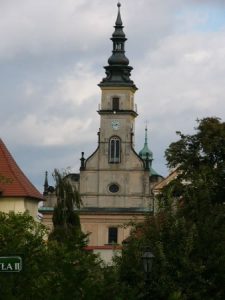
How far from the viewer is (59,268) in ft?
112

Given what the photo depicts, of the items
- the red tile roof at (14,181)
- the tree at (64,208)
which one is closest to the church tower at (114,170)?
the tree at (64,208)

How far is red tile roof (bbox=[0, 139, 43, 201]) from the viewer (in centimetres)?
7412

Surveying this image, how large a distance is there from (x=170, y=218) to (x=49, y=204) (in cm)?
10429

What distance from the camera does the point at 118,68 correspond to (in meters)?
146

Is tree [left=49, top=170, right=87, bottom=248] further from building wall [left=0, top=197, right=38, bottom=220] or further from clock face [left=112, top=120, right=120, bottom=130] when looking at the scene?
clock face [left=112, top=120, right=120, bottom=130]

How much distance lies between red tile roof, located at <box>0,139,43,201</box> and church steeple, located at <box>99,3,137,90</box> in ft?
219

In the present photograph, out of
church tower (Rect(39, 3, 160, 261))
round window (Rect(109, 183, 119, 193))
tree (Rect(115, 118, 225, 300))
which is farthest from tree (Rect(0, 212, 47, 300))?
round window (Rect(109, 183, 119, 193))

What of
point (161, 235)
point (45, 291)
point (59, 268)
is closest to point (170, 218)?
point (161, 235)

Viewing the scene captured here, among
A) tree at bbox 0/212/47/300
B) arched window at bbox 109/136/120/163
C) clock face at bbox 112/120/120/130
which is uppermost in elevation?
clock face at bbox 112/120/120/130

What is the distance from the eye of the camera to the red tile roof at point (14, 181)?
2918 inches

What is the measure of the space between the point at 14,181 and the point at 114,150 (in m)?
69.0

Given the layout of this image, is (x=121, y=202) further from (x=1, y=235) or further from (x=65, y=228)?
(x=1, y=235)

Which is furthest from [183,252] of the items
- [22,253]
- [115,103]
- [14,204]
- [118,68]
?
[118,68]

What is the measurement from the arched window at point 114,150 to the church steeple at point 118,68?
5586mm
